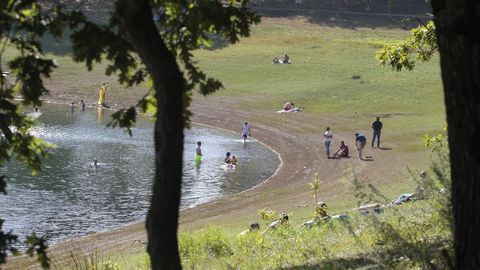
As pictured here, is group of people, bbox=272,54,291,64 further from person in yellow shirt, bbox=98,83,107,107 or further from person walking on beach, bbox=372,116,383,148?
person walking on beach, bbox=372,116,383,148

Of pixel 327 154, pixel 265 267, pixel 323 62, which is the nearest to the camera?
pixel 265 267

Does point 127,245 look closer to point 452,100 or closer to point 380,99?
point 452,100

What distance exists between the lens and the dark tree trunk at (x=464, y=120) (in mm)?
6949

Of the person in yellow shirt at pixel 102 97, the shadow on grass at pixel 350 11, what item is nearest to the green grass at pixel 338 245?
the person in yellow shirt at pixel 102 97

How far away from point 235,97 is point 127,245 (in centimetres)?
3397

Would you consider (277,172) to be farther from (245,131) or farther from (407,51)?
(407,51)

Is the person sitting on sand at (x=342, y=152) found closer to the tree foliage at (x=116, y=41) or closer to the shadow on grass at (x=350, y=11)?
the tree foliage at (x=116, y=41)

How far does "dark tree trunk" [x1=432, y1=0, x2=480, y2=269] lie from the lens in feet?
22.8

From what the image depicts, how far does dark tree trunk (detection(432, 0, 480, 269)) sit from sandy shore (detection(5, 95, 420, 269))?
10.9 m

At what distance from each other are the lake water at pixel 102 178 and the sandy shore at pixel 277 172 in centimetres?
108

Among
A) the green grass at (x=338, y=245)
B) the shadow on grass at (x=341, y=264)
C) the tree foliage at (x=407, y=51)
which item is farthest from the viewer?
the tree foliage at (x=407, y=51)

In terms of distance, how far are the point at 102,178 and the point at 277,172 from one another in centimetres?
852

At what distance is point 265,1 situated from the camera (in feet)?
304

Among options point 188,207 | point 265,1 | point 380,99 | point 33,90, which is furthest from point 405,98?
point 33,90
